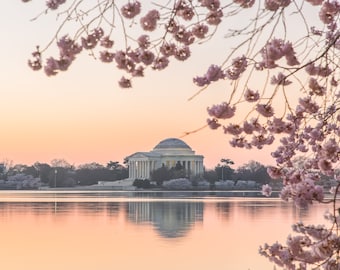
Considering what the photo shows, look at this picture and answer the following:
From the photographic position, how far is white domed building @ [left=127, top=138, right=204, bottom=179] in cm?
12262

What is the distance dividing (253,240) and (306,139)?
665 inches

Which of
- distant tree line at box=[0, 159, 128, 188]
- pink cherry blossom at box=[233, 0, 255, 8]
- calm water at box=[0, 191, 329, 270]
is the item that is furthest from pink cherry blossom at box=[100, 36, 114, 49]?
distant tree line at box=[0, 159, 128, 188]


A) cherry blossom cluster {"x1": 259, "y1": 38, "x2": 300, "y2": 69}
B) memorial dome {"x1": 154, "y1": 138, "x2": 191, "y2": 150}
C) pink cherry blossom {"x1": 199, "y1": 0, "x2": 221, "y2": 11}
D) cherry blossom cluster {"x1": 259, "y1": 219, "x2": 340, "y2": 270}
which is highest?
memorial dome {"x1": 154, "y1": 138, "x2": 191, "y2": 150}

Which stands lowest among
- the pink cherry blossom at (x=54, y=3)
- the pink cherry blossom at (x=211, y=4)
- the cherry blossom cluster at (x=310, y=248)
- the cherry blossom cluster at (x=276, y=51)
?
the cherry blossom cluster at (x=310, y=248)

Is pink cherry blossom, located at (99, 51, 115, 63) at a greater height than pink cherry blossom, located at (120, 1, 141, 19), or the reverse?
pink cherry blossom, located at (120, 1, 141, 19)

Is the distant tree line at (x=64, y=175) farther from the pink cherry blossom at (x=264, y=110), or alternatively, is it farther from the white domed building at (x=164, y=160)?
the pink cherry blossom at (x=264, y=110)

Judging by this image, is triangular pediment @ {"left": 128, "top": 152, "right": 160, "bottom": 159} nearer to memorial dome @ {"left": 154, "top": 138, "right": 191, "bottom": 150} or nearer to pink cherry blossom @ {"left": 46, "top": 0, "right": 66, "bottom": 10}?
memorial dome @ {"left": 154, "top": 138, "right": 191, "bottom": 150}

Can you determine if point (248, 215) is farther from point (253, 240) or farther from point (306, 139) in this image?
point (306, 139)

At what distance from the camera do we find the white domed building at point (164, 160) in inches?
4828

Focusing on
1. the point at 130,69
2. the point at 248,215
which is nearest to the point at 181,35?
the point at 130,69

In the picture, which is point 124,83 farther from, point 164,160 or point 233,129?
point 164,160

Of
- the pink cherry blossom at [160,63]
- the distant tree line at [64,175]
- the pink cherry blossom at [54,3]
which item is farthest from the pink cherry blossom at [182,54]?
the distant tree line at [64,175]

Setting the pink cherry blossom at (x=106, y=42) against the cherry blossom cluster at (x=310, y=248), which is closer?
the cherry blossom cluster at (x=310, y=248)

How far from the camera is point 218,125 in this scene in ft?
21.6
